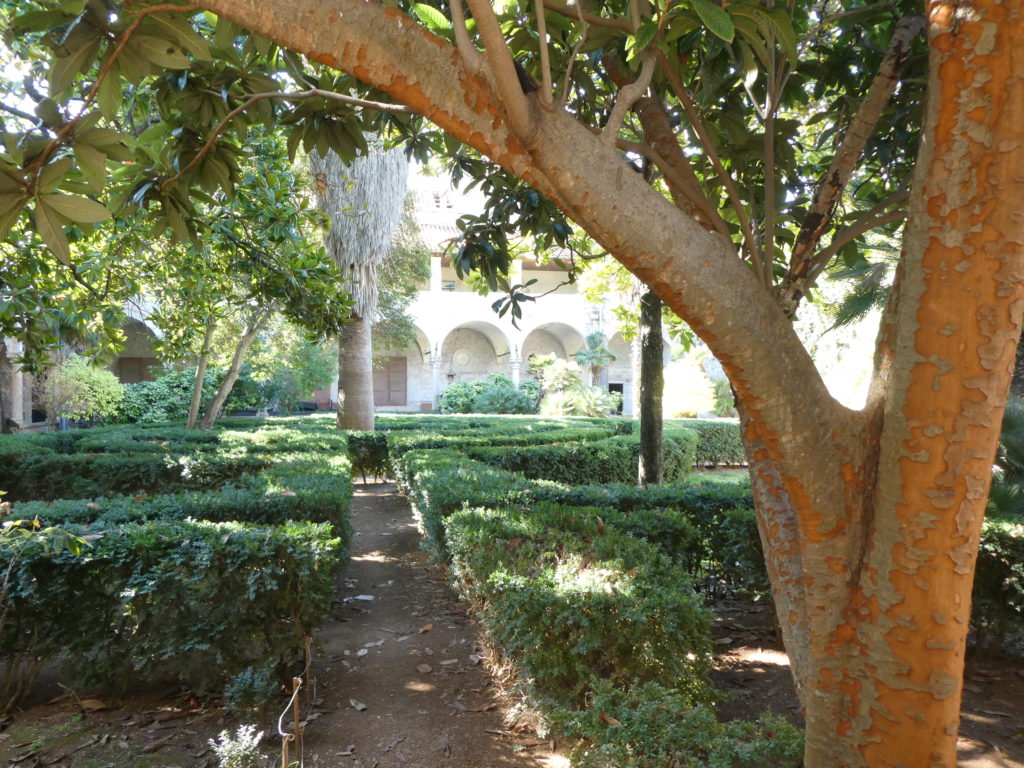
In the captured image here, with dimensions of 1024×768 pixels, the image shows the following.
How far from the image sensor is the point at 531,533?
11.9ft

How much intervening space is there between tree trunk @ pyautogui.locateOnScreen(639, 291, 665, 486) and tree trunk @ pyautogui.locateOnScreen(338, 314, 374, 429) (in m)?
6.68

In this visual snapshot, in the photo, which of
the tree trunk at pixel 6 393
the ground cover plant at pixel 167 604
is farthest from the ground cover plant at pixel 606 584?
the tree trunk at pixel 6 393

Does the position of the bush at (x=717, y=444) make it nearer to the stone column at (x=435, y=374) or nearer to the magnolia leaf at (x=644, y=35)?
the magnolia leaf at (x=644, y=35)

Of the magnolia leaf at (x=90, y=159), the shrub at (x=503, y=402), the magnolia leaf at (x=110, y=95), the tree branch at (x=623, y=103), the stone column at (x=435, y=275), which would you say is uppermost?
the stone column at (x=435, y=275)

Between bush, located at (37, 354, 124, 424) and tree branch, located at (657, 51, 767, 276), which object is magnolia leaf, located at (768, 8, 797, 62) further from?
bush, located at (37, 354, 124, 424)

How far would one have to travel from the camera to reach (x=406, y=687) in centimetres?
370

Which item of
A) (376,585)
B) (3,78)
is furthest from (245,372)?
(376,585)

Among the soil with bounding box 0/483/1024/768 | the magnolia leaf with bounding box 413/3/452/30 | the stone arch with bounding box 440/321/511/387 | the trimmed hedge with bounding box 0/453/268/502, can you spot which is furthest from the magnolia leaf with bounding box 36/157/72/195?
the stone arch with bounding box 440/321/511/387

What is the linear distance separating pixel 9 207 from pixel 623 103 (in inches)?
56.2

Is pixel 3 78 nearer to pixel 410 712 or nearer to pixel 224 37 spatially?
pixel 224 37

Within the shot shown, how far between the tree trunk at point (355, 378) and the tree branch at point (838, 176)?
10.9m

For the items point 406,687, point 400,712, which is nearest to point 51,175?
point 400,712

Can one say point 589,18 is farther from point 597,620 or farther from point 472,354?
point 472,354

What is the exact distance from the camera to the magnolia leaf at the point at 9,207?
4.75ft
